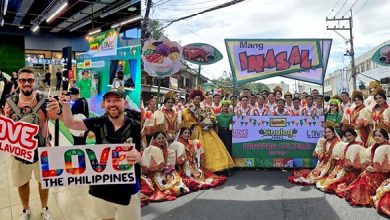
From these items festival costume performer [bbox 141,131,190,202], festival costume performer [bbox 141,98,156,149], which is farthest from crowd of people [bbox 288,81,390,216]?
festival costume performer [bbox 141,98,156,149]

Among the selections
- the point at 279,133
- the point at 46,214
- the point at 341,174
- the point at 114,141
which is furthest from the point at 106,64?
the point at 279,133

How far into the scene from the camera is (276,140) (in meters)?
3.87

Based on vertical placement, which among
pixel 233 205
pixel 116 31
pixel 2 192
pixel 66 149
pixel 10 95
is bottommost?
pixel 233 205

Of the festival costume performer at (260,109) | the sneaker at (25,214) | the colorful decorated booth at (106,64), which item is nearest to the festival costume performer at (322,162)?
the festival costume performer at (260,109)

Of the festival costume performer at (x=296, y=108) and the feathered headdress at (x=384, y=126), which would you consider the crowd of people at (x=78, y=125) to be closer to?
the feathered headdress at (x=384, y=126)

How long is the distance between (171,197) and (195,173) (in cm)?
55

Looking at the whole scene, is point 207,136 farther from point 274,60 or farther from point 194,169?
point 274,60

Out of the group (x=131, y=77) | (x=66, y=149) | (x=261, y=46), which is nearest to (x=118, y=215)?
(x=66, y=149)

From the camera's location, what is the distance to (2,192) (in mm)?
1341

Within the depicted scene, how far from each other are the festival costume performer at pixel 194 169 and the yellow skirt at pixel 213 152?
0.28 ft

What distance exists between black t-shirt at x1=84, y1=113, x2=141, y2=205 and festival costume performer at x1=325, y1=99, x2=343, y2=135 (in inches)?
114

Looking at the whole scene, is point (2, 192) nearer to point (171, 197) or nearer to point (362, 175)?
point (171, 197)

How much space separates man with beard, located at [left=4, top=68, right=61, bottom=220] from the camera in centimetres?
121

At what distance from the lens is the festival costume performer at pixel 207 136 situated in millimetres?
3623
